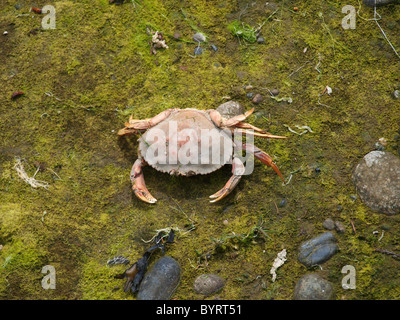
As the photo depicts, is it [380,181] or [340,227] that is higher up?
[380,181]

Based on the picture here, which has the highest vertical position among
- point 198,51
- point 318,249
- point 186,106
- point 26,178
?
point 198,51

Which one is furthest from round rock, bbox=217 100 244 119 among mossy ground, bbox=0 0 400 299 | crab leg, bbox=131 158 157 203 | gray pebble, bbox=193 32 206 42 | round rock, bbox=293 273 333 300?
round rock, bbox=293 273 333 300

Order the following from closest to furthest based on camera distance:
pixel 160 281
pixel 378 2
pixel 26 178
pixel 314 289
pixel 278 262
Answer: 1. pixel 314 289
2. pixel 160 281
3. pixel 278 262
4. pixel 26 178
5. pixel 378 2

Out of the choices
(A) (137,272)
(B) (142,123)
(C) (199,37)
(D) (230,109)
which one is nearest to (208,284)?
(A) (137,272)

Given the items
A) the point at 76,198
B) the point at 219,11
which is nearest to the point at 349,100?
the point at 219,11

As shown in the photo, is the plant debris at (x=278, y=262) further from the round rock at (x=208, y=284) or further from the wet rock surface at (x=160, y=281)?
the wet rock surface at (x=160, y=281)

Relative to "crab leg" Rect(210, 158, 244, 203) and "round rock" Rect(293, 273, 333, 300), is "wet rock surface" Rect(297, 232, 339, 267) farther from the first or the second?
"crab leg" Rect(210, 158, 244, 203)

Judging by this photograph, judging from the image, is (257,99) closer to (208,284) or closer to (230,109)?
(230,109)
